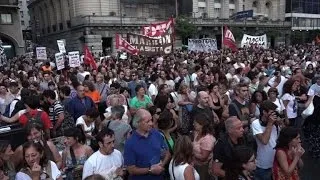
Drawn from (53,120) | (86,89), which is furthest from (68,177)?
(86,89)

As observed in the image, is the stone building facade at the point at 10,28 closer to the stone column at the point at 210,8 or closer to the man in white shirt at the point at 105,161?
the stone column at the point at 210,8

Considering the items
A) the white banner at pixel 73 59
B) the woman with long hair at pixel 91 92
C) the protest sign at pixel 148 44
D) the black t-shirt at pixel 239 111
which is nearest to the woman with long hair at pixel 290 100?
the black t-shirt at pixel 239 111

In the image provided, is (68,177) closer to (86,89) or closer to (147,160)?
(147,160)

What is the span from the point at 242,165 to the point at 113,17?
4140cm

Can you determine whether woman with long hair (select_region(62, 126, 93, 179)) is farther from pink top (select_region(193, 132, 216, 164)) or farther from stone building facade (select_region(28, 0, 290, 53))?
stone building facade (select_region(28, 0, 290, 53))

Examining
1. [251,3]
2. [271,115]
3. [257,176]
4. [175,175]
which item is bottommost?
[257,176]

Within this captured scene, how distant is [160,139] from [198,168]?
0.55 meters

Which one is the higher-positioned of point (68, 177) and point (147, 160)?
point (147, 160)

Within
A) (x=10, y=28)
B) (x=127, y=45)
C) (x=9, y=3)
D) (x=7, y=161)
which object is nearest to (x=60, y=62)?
(x=127, y=45)

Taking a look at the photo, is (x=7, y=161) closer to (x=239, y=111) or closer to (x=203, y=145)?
(x=203, y=145)

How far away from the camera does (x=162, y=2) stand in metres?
52.9

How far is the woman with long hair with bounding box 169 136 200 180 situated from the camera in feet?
12.5

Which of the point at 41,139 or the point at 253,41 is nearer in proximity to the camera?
the point at 41,139

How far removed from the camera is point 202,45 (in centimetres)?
2327
